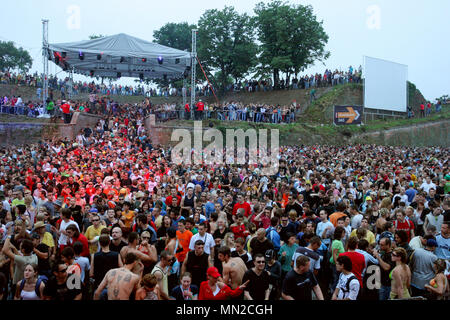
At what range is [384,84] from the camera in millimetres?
30125

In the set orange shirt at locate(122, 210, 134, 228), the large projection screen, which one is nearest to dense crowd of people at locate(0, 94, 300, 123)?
the large projection screen

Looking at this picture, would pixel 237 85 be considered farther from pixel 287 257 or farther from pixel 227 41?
pixel 287 257

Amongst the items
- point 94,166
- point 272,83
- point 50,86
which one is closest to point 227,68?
A: point 272,83

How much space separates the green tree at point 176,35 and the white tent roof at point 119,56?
24.9m

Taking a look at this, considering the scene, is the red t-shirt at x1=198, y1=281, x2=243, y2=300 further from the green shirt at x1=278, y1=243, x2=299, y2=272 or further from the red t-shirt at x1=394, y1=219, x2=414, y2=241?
the red t-shirt at x1=394, y1=219, x2=414, y2=241

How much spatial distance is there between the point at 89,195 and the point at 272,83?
29.6m

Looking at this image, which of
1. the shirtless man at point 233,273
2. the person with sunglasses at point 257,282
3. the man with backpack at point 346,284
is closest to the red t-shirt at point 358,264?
the man with backpack at point 346,284

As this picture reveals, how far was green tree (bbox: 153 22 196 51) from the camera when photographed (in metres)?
51.0

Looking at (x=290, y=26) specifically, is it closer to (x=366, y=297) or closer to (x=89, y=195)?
(x=89, y=195)

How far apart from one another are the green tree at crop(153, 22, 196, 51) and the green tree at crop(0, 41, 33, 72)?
2216cm

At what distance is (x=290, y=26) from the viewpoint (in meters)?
36.4

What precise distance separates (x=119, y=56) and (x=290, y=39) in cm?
1883

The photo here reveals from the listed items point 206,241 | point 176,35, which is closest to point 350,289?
point 206,241
